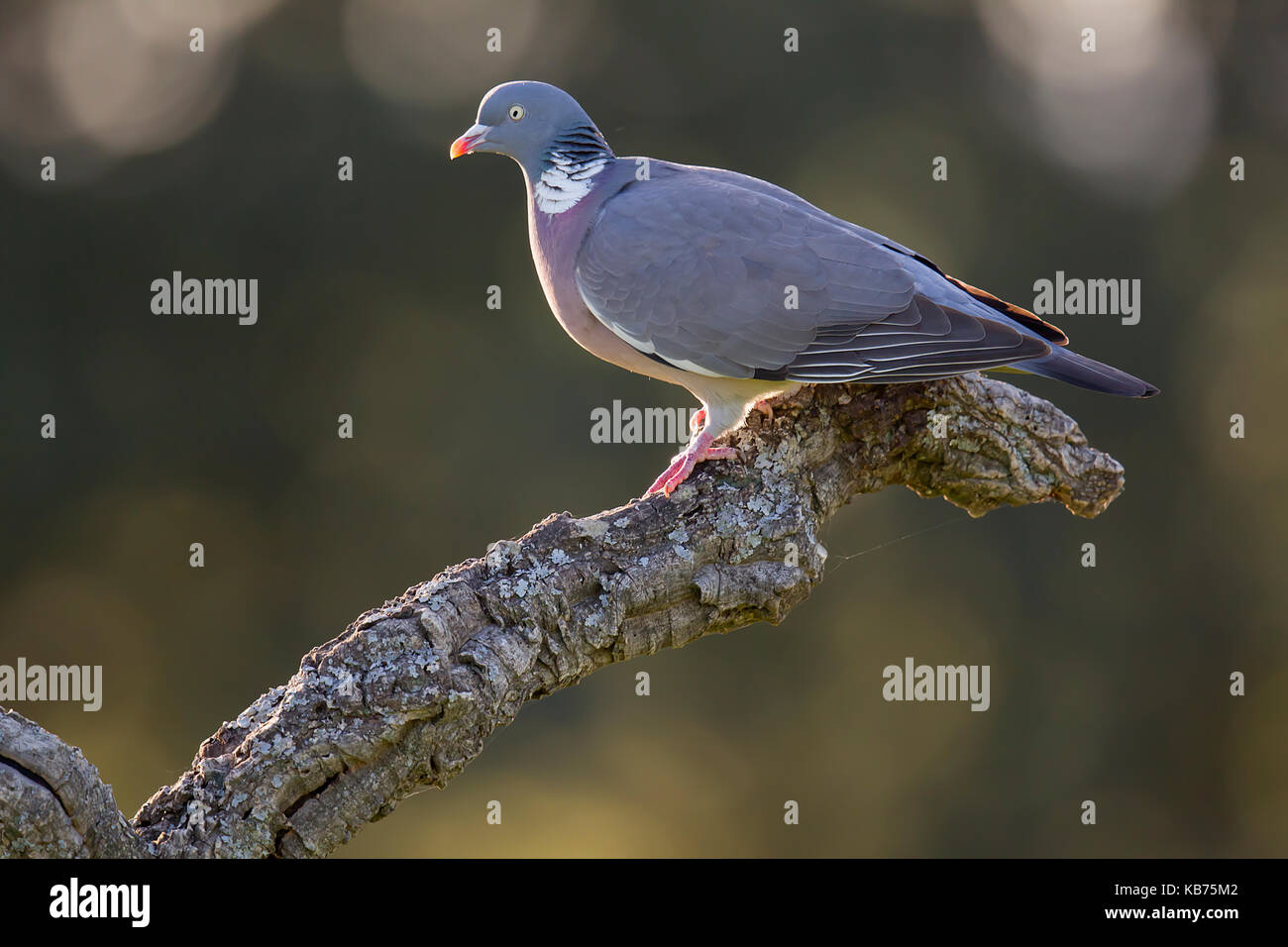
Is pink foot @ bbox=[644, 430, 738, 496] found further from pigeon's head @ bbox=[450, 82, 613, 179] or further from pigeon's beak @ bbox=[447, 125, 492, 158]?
pigeon's beak @ bbox=[447, 125, 492, 158]

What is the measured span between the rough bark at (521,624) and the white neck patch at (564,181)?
3.21ft

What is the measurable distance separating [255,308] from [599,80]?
3.00 m

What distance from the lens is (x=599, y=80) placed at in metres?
8.98

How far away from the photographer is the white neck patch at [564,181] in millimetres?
4078

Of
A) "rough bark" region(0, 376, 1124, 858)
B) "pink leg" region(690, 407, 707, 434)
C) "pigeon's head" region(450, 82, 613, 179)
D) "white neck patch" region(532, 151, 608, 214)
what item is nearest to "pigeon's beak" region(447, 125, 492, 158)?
"pigeon's head" region(450, 82, 613, 179)

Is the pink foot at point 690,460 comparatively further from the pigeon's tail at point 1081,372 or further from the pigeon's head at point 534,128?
the pigeon's head at point 534,128

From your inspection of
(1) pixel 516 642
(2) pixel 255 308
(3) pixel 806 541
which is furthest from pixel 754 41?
(1) pixel 516 642

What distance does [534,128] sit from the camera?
414 centimetres

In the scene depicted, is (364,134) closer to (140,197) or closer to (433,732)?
(140,197)

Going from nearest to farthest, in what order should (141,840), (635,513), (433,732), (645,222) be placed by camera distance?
(141,840) < (433,732) < (635,513) < (645,222)

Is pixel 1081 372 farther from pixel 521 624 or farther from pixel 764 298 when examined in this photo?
pixel 521 624

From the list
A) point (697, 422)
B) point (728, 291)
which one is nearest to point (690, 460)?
point (728, 291)

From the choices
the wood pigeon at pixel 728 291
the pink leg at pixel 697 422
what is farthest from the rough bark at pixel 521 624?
the pink leg at pixel 697 422

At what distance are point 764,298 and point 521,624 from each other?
130 centimetres
